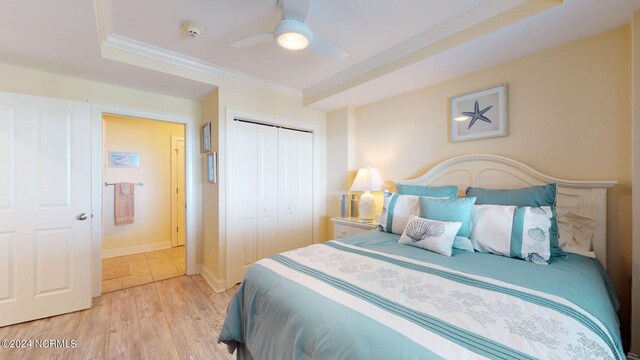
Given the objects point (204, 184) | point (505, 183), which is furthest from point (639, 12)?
point (204, 184)

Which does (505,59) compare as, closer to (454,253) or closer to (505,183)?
(505,183)

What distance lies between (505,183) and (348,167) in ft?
5.90

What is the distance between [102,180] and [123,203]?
142cm

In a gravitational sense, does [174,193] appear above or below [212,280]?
above

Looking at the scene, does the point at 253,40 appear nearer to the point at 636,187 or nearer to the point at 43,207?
the point at 43,207

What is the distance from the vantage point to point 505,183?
217cm

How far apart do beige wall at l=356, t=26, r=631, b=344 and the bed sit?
0.16 m

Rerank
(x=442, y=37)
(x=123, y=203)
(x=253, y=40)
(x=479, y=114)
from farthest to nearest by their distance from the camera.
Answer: (x=123, y=203) → (x=479, y=114) → (x=442, y=37) → (x=253, y=40)

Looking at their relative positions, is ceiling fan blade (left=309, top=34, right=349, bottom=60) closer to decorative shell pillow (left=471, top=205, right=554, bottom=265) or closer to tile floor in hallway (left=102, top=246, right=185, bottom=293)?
decorative shell pillow (left=471, top=205, right=554, bottom=265)

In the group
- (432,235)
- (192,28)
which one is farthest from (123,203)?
(432,235)

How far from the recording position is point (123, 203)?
4094 mm

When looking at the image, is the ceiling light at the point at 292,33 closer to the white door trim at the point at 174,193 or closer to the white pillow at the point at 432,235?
the white pillow at the point at 432,235

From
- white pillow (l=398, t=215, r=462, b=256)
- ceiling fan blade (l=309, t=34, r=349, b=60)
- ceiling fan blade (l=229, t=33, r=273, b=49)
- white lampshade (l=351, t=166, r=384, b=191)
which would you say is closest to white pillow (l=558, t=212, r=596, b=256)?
white pillow (l=398, t=215, r=462, b=256)

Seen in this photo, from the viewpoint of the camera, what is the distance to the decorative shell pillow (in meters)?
1.55
